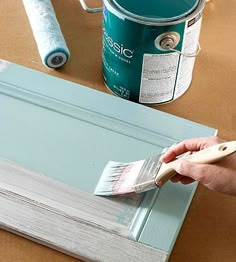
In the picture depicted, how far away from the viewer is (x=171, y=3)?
89 cm

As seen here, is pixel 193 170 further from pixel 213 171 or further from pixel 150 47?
pixel 150 47

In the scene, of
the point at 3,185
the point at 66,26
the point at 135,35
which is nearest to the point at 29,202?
the point at 3,185

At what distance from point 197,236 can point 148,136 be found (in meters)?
0.16

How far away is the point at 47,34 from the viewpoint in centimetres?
94

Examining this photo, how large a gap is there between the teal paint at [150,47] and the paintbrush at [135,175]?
138mm

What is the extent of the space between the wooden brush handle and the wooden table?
8 centimetres

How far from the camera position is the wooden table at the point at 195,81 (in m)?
0.75

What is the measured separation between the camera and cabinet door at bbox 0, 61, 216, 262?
0.74 meters

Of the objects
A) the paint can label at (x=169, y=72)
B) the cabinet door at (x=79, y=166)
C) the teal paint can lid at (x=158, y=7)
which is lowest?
the cabinet door at (x=79, y=166)

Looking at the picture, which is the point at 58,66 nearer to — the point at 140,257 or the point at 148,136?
the point at 148,136

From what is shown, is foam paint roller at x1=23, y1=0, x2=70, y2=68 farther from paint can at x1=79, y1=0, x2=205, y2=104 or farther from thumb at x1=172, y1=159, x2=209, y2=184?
thumb at x1=172, y1=159, x2=209, y2=184

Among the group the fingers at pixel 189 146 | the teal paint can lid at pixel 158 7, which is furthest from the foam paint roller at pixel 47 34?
the fingers at pixel 189 146

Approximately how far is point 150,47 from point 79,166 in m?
0.19

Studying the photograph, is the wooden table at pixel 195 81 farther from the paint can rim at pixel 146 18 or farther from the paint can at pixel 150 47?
the paint can rim at pixel 146 18
